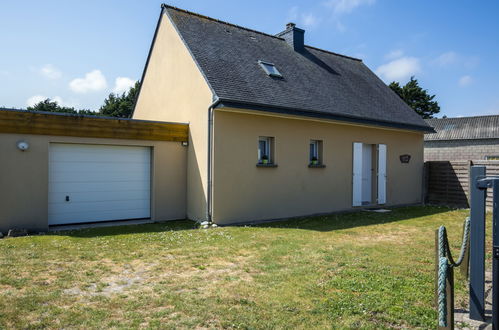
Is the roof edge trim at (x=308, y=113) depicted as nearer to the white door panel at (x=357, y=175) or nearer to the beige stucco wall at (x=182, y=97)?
the beige stucco wall at (x=182, y=97)

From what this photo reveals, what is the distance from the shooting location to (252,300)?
4570mm

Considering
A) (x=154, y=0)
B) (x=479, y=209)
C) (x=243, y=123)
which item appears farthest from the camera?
(x=154, y=0)

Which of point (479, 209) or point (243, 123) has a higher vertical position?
point (243, 123)

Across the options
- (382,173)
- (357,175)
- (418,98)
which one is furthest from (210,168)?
(418,98)

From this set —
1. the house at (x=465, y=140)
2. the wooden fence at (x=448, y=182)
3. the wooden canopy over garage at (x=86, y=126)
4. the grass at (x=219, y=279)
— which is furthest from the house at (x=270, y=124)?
the house at (x=465, y=140)

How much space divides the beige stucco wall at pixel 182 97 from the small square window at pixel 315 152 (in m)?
4.11

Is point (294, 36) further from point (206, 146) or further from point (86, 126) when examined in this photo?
point (86, 126)

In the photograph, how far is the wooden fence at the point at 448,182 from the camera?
1555cm

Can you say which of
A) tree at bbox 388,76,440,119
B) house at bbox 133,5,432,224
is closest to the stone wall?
tree at bbox 388,76,440,119

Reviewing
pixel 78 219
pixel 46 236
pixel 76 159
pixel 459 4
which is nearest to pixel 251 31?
pixel 459 4

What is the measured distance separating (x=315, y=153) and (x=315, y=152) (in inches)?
1.4

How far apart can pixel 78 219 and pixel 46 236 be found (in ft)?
4.71

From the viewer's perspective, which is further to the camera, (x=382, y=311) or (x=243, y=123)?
(x=243, y=123)

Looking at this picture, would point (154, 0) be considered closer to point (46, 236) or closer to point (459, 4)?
point (46, 236)
